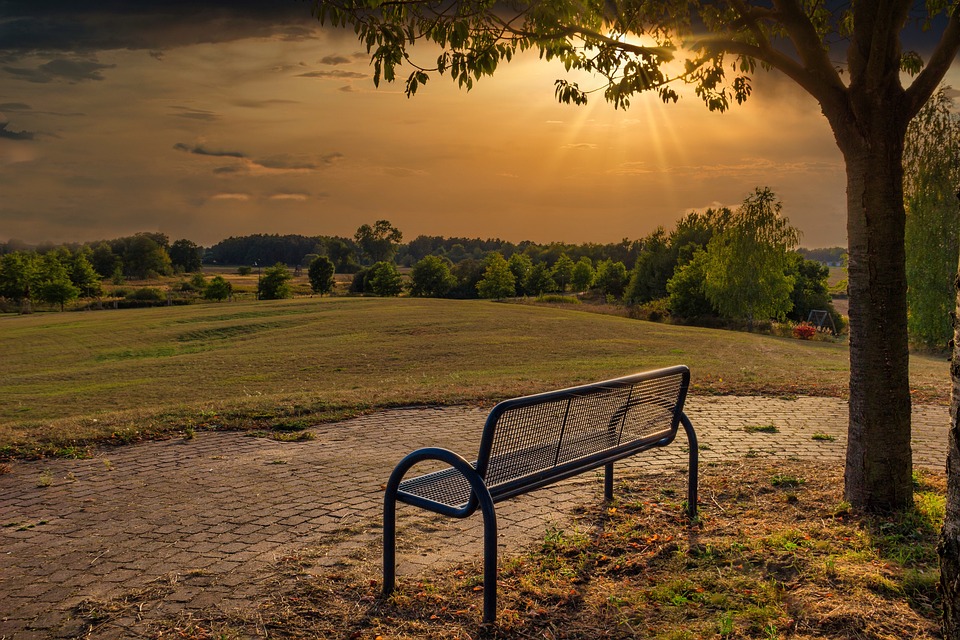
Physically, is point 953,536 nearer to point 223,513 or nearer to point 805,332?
point 223,513

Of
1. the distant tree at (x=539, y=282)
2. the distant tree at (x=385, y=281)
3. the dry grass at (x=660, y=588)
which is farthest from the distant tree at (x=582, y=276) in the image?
the dry grass at (x=660, y=588)

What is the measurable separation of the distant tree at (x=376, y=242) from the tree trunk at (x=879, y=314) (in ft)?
527

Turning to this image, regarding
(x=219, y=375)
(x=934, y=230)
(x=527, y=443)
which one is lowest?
(x=219, y=375)

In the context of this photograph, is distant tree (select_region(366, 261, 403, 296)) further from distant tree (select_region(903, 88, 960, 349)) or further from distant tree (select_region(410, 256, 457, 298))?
distant tree (select_region(903, 88, 960, 349))

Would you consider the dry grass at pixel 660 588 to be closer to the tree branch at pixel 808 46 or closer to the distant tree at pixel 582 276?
the tree branch at pixel 808 46

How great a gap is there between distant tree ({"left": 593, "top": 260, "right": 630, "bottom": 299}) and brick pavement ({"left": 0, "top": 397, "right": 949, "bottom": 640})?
→ 83.7 m

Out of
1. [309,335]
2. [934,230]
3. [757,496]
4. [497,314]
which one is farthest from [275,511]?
[934,230]

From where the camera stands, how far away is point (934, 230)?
37.1 m

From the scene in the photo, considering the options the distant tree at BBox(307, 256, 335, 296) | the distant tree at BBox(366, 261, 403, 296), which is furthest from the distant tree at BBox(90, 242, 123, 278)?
the distant tree at BBox(366, 261, 403, 296)

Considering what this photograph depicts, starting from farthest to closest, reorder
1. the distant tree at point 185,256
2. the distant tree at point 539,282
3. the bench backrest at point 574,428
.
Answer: the distant tree at point 185,256, the distant tree at point 539,282, the bench backrest at point 574,428

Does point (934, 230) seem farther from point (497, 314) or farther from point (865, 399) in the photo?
point (865, 399)

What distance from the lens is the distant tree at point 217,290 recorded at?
3238 inches

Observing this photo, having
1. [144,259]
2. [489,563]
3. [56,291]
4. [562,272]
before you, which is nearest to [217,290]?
[56,291]

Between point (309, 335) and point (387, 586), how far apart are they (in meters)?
28.2
